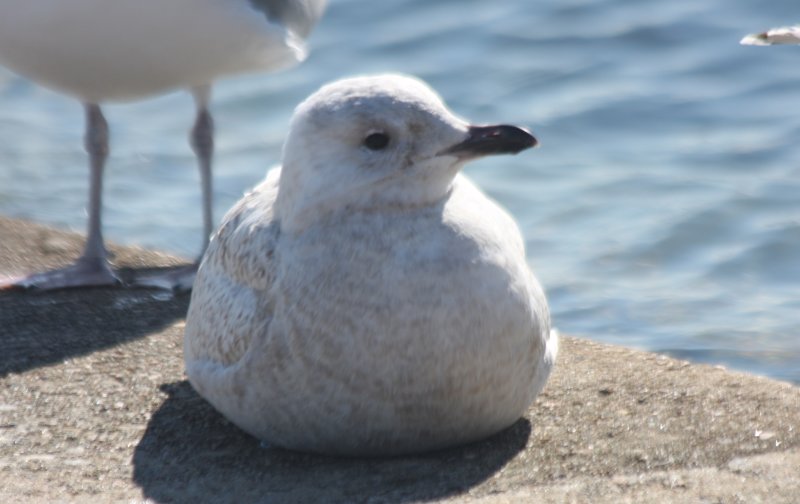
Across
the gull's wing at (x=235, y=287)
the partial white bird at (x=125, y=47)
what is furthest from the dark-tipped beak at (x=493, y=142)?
the partial white bird at (x=125, y=47)

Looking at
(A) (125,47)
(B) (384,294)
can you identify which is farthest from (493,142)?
(A) (125,47)

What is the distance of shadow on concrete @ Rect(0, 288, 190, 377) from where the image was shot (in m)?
4.98

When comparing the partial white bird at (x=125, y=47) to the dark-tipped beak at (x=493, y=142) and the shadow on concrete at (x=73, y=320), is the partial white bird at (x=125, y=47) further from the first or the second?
the dark-tipped beak at (x=493, y=142)

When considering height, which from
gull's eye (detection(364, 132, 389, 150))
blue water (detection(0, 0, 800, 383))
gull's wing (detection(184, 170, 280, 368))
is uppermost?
gull's eye (detection(364, 132, 389, 150))

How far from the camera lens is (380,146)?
3896mm

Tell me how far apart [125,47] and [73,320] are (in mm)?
1107

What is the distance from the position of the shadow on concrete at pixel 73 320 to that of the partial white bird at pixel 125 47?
4.7 inches

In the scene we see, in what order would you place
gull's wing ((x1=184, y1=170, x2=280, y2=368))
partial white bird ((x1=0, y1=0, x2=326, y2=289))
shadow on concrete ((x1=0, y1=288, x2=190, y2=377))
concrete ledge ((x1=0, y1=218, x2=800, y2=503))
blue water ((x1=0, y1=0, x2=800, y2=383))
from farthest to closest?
blue water ((x1=0, y1=0, x2=800, y2=383))
partial white bird ((x1=0, y1=0, x2=326, y2=289))
shadow on concrete ((x1=0, y1=288, x2=190, y2=377))
gull's wing ((x1=184, y1=170, x2=280, y2=368))
concrete ledge ((x1=0, y1=218, x2=800, y2=503))

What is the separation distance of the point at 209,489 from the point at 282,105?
569cm

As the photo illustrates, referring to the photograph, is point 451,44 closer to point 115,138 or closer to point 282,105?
point 282,105

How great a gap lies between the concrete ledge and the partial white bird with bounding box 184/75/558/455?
0.14 metres

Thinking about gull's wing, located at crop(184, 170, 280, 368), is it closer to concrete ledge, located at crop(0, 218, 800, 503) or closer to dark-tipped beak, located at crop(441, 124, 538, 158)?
concrete ledge, located at crop(0, 218, 800, 503)

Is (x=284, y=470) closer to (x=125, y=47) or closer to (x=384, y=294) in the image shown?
(x=384, y=294)

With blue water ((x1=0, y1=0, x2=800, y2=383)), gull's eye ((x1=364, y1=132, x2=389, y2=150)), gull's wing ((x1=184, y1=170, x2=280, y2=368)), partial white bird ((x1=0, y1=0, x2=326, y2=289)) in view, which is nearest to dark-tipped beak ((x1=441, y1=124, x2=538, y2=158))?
gull's eye ((x1=364, y1=132, x2=389, y2=150))
